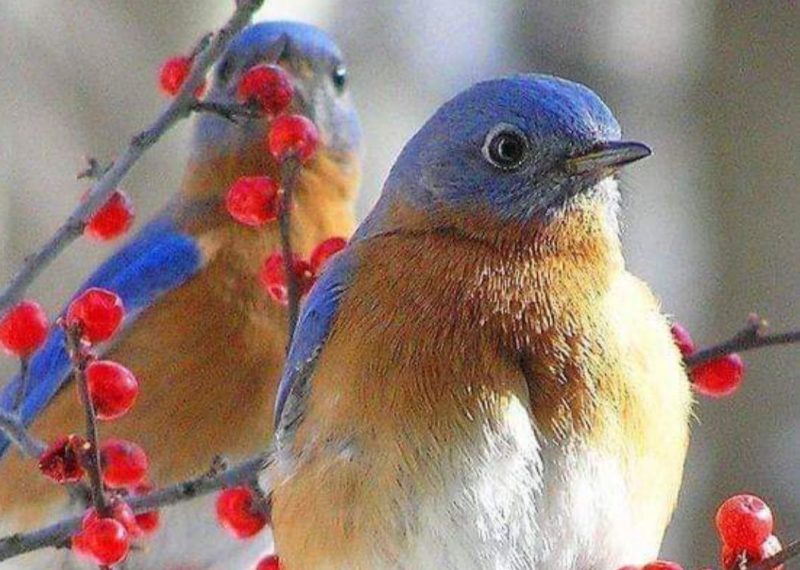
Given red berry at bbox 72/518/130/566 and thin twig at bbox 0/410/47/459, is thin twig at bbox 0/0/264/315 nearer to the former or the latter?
thin twig at bbox 0/410/47/459

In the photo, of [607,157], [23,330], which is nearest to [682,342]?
[607,157]

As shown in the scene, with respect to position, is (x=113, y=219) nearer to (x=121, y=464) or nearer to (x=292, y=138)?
(x=292, y=138)

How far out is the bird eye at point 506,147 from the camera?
2334 mm

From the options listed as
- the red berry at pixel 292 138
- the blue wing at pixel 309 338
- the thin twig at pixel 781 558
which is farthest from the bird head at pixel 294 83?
the thin twig at pixel 781 558

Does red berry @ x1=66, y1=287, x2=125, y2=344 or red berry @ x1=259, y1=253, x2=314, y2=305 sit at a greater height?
red berry @ x1=66, y1=287, x2=125, y2=344

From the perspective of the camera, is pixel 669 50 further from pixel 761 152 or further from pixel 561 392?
pixel 561 392

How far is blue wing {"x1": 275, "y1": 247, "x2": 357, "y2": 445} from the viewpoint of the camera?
2287 mm

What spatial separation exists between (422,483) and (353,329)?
0.78 ft

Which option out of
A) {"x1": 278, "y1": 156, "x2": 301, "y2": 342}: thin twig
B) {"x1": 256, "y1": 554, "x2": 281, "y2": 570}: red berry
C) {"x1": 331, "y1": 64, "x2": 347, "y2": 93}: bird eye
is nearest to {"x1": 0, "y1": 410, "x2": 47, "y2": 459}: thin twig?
{"x1": 278, "y1": 156, "x2": 301, "y2": 342}: thin twig

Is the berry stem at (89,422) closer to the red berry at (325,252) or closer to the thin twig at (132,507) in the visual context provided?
the thin twig at (132,507)

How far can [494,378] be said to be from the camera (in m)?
2.11

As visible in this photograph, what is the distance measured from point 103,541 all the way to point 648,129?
385 cm

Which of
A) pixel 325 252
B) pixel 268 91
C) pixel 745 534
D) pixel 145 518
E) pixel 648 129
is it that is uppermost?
pixel 268 91

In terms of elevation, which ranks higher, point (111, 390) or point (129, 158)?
point (129, 158)
